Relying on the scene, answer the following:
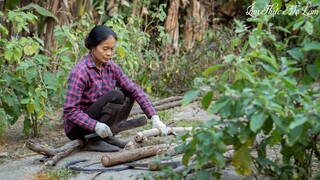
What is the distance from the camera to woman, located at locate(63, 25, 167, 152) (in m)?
4.58

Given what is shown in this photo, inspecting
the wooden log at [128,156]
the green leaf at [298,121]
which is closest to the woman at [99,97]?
the wooden log at [128,156]

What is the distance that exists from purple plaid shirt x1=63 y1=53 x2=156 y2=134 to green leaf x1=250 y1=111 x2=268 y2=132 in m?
2.07

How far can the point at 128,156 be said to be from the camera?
165 inches

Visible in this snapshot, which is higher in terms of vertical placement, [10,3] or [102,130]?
[10,3]

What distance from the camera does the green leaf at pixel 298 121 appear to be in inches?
102

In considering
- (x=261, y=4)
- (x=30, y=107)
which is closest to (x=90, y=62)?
(x=30, y=107)

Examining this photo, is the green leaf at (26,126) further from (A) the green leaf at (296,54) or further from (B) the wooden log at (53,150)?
(A) the green leaf at (296,54)

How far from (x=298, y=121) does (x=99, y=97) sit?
2429 mm

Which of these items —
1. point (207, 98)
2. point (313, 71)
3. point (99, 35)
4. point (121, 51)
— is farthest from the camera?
point (121, 51)

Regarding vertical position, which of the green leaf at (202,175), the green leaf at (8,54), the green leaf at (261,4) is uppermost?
the green leaf at (261,4)

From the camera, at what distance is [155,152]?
4.32m

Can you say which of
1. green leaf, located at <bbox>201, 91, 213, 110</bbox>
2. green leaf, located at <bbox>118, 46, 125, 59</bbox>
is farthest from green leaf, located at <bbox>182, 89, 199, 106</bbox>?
green leaf, located at <bbox>118, 46, 125, 59</bbox>

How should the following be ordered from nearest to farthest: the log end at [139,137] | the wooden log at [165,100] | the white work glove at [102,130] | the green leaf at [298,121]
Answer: the green leaf at [298,121]
the white work glove at [102,130]
the log end at [139,137]
the wooden log at [165,100]

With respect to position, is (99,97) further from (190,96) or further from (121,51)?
(190,96)
